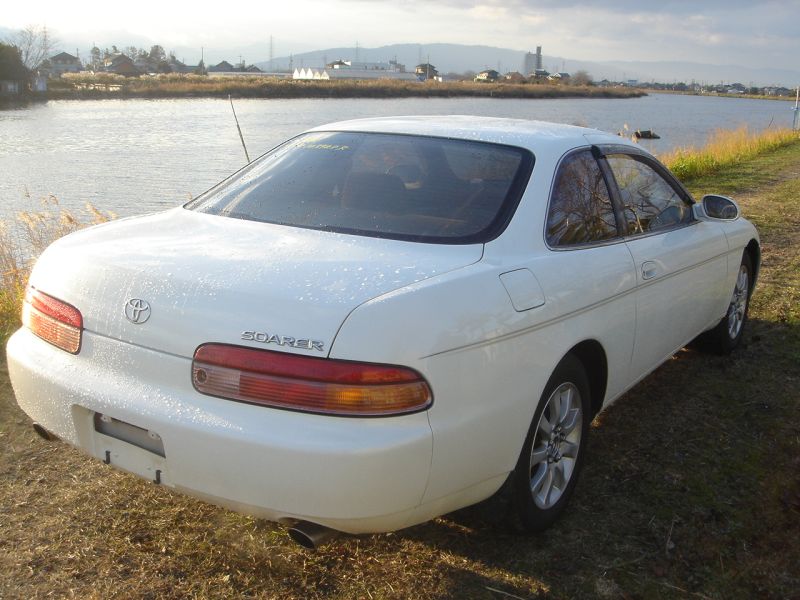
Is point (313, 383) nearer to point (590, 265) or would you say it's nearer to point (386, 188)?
point (386, 188)

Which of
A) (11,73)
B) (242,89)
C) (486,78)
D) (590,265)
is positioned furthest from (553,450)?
(486,78)

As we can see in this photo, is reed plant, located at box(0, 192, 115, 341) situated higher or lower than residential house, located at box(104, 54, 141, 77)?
lower

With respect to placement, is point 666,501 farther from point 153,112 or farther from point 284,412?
point 153,112

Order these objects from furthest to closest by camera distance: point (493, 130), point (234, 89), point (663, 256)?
point (234, 89), point (663, 256), point (493, 130)

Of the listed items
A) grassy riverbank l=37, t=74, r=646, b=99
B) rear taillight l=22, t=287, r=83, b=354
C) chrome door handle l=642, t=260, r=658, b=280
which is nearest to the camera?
rear taillight l=22, t=287, r=83, b=354

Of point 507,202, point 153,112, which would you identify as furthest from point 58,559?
point 153,112

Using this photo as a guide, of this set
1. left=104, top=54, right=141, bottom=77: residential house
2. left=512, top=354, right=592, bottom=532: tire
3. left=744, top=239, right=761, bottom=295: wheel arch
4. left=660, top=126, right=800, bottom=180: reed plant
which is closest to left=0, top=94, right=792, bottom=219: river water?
left=660, top=126, right=800, bottom=180: reed plant

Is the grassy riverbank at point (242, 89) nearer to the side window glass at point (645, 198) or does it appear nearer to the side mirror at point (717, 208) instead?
the side mirror at point (717, 208)

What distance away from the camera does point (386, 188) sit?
3.32 m

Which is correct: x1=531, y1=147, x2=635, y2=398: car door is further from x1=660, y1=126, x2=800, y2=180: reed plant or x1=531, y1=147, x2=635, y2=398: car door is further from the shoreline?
the shoreline

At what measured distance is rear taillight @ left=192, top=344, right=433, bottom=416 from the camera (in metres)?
2.27

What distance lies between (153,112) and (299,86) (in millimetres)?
9320

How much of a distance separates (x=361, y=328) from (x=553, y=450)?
1.28 m

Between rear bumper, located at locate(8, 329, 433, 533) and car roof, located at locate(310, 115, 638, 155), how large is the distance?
160 cm
